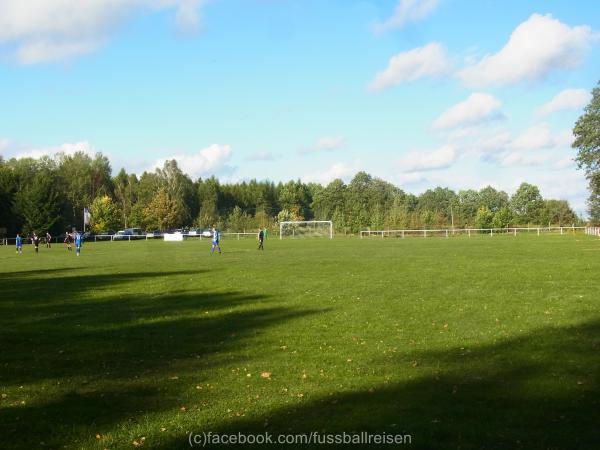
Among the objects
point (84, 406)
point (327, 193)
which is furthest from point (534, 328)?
point (327, 193)

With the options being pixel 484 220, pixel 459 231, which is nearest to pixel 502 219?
pixel 484 220

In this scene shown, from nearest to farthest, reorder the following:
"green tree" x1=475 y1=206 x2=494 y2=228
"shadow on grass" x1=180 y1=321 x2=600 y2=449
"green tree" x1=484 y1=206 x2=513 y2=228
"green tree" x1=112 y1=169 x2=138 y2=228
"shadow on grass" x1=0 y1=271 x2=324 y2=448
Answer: "shadow on grass" x1=180 y1=321 x2=600 y2=449, "shadow on grass" x1=0 y1=271 x2=324 y2=448, "green tree" x1=484 y1=206 x2=513 y2=228, "green tree" x1=475 y1=206 x2=494 y2=228, "green tree" x1=112 y1=169 x2=138 y2=228

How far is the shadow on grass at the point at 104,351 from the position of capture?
24.0 ft

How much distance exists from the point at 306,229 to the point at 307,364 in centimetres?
9336

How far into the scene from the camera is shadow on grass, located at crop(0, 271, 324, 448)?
7.30 m

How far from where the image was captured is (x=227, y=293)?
761 inches

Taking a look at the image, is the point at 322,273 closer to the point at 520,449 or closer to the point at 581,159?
the point at 520,449

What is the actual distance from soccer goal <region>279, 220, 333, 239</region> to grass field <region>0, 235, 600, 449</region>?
80471mm

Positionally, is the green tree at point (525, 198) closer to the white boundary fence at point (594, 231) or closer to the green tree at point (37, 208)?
the white boundary fence at point (594, 231)

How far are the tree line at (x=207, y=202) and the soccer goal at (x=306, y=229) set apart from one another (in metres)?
2.87

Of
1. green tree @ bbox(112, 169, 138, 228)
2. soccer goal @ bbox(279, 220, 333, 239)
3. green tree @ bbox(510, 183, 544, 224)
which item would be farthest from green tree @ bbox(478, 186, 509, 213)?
green tree @ bbox(112, 169, 138, 228)

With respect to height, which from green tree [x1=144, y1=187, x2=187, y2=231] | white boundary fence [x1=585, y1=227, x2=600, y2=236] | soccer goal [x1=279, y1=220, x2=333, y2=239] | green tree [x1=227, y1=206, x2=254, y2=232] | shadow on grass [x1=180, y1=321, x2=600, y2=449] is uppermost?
green tree [x1=144, y1=187, x2=187, y2=231]

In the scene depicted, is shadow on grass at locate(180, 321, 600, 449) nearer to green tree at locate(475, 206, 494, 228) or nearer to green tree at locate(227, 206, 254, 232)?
green tree at locate(475, 206, 494, 228)

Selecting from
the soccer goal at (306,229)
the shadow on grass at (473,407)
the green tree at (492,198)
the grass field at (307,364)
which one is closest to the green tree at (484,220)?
the soccer goal at (306,229)
